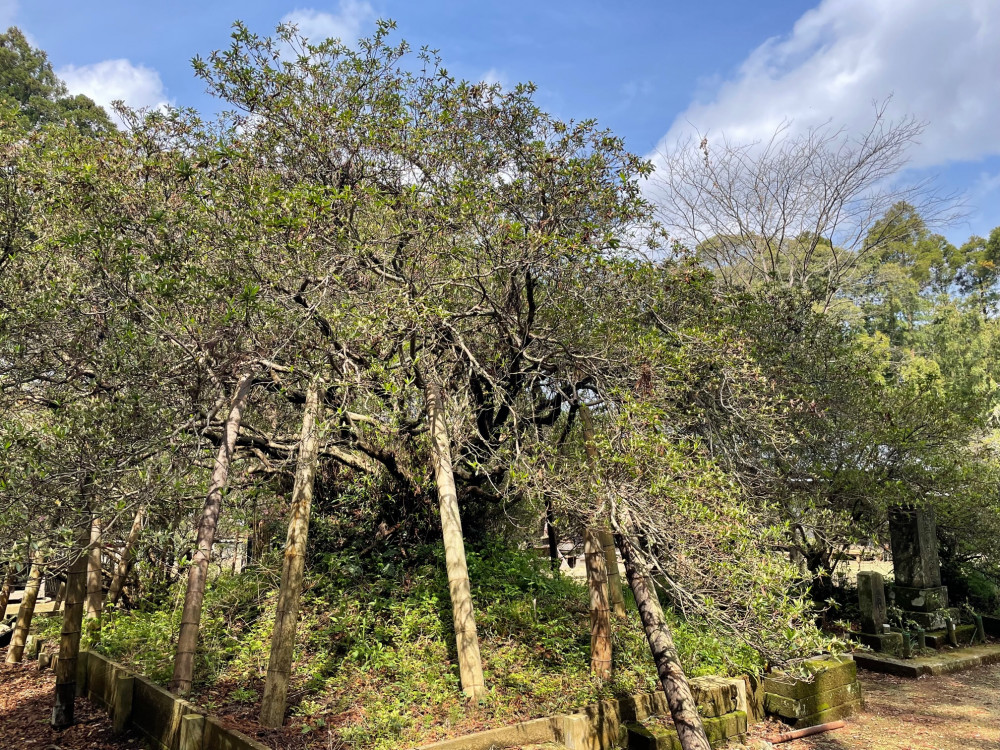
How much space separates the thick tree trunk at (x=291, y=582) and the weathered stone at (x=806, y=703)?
573cm

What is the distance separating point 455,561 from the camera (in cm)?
714

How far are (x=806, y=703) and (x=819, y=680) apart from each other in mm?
352

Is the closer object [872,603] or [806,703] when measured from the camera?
[806,703]

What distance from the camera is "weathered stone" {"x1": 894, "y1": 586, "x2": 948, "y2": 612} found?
1138 cm

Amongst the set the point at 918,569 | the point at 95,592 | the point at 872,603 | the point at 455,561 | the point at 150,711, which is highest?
the point at 455,561

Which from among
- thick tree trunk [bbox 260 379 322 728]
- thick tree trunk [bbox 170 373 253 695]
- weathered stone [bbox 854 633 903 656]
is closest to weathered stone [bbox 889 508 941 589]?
weathered stone [bbox 854 633 903 656]

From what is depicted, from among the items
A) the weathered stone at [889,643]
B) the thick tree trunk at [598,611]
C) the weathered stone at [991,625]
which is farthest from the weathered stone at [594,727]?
the weathered stone at [991,625]

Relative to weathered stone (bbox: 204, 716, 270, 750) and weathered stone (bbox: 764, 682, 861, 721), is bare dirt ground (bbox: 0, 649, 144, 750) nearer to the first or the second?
weathered stone (bbox: 204, 716, 270, 750)

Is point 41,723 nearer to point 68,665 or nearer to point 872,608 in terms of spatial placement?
point 68,665

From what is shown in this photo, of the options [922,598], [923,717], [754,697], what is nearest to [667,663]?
[754,697]

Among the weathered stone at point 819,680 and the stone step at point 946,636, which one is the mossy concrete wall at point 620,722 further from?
the stone step at point 946,636

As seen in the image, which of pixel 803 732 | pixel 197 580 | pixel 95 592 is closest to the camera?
pixel 197 580

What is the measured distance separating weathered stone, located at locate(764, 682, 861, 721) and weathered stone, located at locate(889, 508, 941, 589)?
4.80 metres

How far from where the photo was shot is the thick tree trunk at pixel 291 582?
612 centimetres
